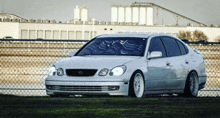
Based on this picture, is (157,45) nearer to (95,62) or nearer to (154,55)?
(154,55)

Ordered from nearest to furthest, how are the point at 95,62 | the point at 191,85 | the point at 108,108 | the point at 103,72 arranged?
1. the point at 108,108
2. the point at 103,72
3. the point at 95,62
4. the point at 191,85

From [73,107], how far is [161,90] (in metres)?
3.85

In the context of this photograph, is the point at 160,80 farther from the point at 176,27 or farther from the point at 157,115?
the point at 176,27

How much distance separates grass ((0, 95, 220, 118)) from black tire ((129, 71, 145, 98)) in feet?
3.06

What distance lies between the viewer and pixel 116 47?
12148 millimetres

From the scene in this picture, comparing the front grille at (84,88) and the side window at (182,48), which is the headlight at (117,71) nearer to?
the front grille at (84,88)

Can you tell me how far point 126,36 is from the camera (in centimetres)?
1249

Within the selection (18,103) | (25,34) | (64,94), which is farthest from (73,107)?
(25,34)

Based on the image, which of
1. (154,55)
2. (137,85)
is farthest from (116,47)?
(137,85)

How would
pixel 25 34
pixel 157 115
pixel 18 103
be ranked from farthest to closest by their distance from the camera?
pixel 25 34 < pixel 18 103 < pixel 157 115

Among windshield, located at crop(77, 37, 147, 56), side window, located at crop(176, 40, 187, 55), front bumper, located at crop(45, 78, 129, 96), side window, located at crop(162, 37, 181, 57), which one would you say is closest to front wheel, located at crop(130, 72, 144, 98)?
front bumper, located at crop(45, 78, 129, 96)

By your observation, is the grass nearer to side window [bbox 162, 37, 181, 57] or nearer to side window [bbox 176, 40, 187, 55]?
side window [bbox 162, 37, 181, 57]

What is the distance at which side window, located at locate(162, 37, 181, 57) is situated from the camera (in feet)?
41.7

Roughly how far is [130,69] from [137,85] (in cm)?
42
